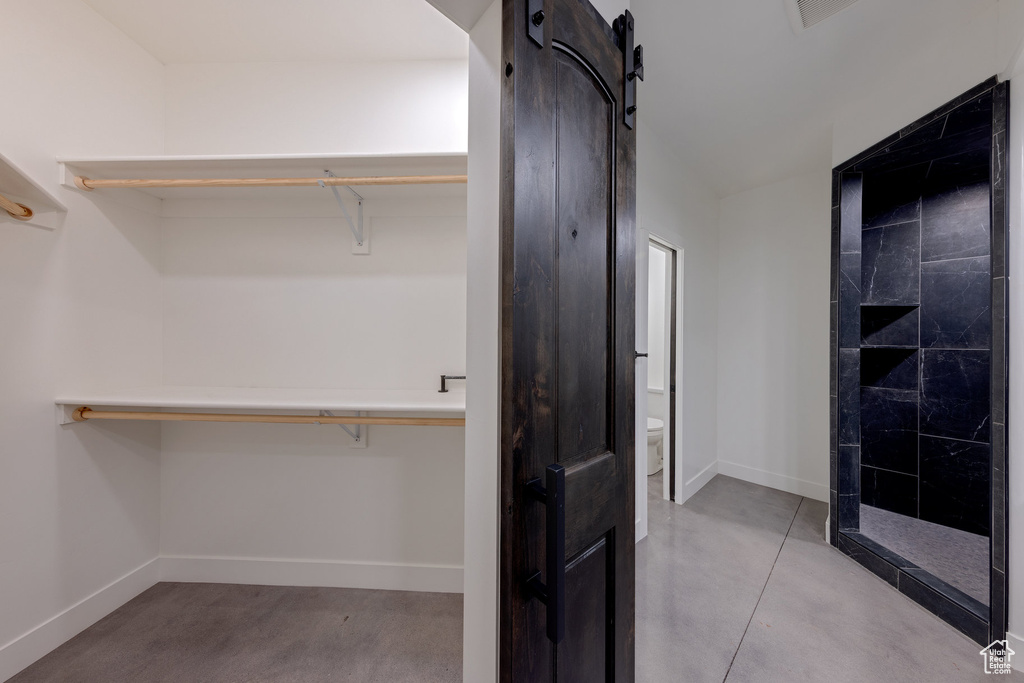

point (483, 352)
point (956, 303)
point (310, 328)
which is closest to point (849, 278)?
point (956, 303)

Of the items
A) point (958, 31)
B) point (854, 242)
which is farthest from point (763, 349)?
point (958, 31)

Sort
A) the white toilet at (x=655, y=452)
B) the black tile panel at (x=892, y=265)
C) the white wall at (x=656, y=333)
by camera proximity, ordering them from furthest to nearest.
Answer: the white wall at (x=656, y=333)
the white toilet at (x=655, y=452)
the black tile panel at (x=892, y=265)

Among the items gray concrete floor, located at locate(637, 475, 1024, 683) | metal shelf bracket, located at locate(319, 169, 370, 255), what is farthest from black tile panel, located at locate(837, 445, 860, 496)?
metal shelf bracket, located at locate(319, 169, 370, 255)

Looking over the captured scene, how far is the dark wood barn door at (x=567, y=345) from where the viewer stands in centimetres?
74

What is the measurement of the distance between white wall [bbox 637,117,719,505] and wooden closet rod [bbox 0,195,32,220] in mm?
2892

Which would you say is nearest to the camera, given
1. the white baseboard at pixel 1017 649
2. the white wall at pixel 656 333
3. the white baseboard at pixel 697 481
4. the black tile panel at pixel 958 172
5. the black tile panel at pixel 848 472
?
the white baseboard at pixel 1017 649

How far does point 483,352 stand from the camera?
837mm

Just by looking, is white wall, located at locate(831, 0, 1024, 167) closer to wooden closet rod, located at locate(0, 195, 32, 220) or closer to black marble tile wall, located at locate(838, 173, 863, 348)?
black marble tile wall, located at locate(838, 173, 863, 348)

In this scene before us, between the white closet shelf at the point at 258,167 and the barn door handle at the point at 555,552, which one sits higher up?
the white closet shelf at the point at 258,167

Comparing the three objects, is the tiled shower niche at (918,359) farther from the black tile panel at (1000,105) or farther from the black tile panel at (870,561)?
the black tile panel at (1000,105)

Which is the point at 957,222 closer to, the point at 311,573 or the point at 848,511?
the point at 848,511

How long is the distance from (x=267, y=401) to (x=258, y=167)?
963 millimetres

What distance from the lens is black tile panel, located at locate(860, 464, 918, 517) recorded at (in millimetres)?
2578

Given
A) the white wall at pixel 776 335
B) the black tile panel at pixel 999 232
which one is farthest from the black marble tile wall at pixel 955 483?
the black tile panel at pixel 999 232
